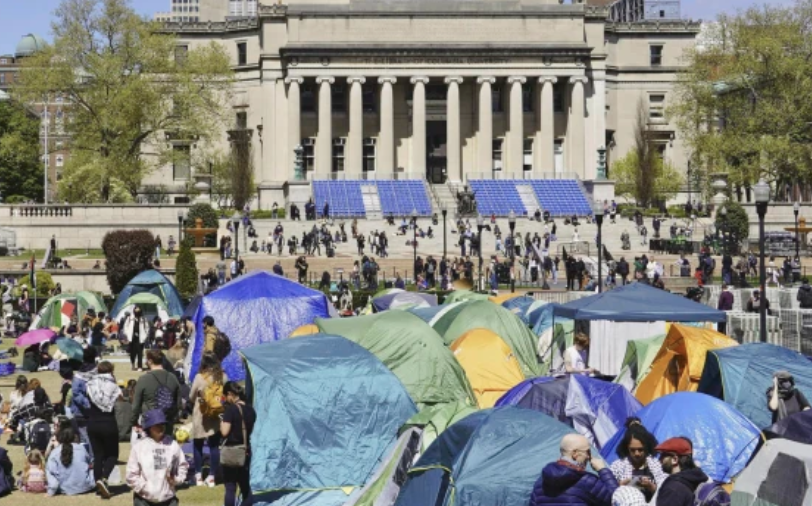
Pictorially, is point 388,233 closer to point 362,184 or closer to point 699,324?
point 362,184

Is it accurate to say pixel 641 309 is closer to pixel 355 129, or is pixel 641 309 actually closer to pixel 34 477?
pixel 34 477

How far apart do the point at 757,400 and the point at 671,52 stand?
9730 cm

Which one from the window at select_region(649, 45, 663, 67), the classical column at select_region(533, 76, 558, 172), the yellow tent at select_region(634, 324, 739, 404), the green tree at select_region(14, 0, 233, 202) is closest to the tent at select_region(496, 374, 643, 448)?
the yellow tent at select_region(634, 324, 739, 404)

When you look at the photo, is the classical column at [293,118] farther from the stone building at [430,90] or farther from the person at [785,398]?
the person at [785,398]

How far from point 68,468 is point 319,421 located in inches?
141

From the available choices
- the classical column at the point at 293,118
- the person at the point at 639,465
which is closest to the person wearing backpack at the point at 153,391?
the person at the point at 639,465

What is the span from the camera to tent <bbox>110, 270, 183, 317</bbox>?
152ft

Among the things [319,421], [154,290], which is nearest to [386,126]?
[154,290]

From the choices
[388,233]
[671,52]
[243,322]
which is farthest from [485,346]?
[671,52]

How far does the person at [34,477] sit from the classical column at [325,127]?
79.0m

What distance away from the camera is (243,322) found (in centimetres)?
3228

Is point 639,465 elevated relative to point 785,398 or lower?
lower

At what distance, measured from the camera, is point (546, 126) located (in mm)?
102188

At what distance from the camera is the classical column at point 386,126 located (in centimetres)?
10106
